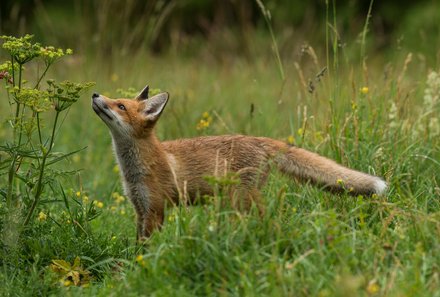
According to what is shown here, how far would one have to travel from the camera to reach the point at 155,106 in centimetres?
596

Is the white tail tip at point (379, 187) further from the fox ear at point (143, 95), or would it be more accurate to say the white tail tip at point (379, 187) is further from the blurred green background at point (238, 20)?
the blurred green background at point (238, 20)

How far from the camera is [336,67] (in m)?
6.68

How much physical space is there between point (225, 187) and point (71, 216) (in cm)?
130

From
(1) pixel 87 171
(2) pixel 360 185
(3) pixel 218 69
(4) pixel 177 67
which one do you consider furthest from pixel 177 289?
(3) pixel 218 69

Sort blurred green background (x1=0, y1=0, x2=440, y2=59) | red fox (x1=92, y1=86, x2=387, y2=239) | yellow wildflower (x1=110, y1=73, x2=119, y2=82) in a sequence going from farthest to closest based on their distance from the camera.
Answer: blurred green background (x1=0, y1=0, x2=440, y2=59)
yellow wildflower (x1=110, y1=73, x2=119, y2=82)
red fox (x1=92, y1=86, x2=387, y2=239)

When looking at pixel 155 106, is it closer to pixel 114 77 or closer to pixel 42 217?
pixel 42 217

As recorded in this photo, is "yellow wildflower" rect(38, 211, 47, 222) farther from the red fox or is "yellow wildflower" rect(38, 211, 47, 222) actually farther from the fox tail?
the fox tail

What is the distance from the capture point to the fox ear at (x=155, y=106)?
5.87 m

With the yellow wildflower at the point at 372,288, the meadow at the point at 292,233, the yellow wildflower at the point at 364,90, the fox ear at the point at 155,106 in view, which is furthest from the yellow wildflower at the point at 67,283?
the yellow wildflower at the point at 364,90

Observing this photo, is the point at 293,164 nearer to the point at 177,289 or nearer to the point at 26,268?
the point at 177,289

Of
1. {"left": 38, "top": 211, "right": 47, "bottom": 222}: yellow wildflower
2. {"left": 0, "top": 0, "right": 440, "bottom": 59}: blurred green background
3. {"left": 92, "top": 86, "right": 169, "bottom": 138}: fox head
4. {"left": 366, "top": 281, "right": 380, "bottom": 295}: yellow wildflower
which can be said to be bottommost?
{"left": 0, "top": 0, "right": 440, "bottom": 59}: blurred green background

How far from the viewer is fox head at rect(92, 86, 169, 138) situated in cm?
579

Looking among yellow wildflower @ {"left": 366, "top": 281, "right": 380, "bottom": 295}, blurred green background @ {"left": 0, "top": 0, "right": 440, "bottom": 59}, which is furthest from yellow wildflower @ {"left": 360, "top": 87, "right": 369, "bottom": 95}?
blurred green background @ {"left": 0, "top": 0, "right": 440, "bottom": 59}

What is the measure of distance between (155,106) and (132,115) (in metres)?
0.19
